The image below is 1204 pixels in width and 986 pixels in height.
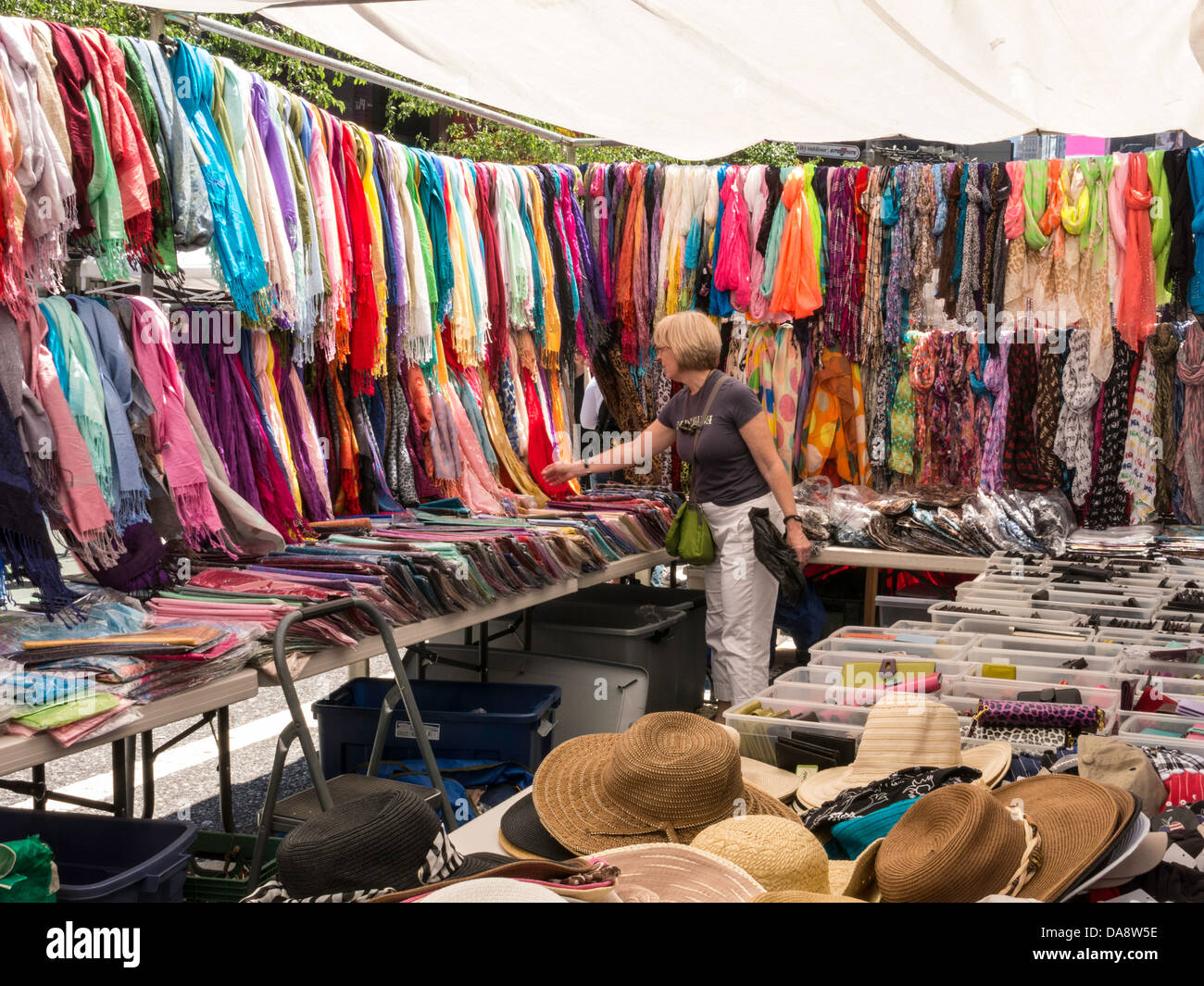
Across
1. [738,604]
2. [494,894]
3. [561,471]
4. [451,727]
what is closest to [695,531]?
[738,604]

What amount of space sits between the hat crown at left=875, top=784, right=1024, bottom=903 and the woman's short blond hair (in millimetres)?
3213

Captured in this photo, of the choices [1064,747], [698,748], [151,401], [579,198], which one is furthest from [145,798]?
[579,198]

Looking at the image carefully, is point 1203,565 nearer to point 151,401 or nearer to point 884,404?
point 884,404

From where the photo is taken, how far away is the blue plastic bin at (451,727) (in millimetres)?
3990

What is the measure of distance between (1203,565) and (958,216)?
216cm

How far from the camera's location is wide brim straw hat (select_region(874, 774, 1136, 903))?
1640mm

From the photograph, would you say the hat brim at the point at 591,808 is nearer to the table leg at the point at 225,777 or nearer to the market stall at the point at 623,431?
the market stall at the point at 623,431

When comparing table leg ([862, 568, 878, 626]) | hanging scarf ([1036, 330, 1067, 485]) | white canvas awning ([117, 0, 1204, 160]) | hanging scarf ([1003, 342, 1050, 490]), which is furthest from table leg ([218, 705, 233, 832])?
hanging scarf ([1036, 330, 1067, 485])

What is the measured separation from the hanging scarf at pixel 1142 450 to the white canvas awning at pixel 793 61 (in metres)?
1.18

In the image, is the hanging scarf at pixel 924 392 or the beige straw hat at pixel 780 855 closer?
the beige straw hat at pixel 780 855

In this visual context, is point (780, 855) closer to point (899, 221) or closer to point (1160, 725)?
point (1160, 725)

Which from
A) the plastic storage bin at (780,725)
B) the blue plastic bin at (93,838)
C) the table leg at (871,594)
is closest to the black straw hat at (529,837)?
the plastic storage bin at (780,725)

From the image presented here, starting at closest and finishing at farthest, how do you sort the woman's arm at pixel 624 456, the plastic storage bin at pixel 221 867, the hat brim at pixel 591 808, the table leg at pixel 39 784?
1. the hat brim at pixel 591 808
2. the plastic storage bin at pixel 221 867
3. the table leg at pixel 39 784
4. the woman's arm at pixel 624 456

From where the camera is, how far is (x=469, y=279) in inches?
208
